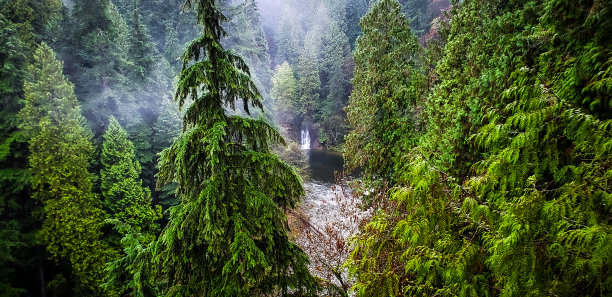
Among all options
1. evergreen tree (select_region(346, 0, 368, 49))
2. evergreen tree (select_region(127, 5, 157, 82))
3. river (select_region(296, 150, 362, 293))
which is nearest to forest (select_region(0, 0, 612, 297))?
river (select_region(296, 150, 362, 293))

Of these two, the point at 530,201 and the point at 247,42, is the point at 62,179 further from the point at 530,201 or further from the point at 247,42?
the point at 247,42

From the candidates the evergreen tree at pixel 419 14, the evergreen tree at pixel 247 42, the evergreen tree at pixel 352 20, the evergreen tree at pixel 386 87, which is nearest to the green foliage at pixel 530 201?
the evergreen tree at pixel 386 87

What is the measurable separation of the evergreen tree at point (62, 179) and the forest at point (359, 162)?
84 mm

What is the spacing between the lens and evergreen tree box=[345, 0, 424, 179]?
391 inches

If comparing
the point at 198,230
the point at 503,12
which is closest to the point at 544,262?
the point at 198,230

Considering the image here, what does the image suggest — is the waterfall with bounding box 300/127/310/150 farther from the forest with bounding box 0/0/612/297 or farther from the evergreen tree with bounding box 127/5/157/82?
the evergreen tree with bounding box 127/5/157/82

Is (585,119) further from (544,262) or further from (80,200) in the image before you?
(80,200)

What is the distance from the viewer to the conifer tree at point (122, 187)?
44.3ft

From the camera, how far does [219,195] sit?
10.8ft

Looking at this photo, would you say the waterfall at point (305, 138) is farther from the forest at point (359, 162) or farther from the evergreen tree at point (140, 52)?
the evergreen tree at point (140, 52)

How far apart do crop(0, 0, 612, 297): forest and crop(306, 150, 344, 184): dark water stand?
7647mm

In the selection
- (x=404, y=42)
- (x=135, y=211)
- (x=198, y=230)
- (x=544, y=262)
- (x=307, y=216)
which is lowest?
(x=307, y=216)

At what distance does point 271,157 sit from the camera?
3.61 m

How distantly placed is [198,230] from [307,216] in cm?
1518
